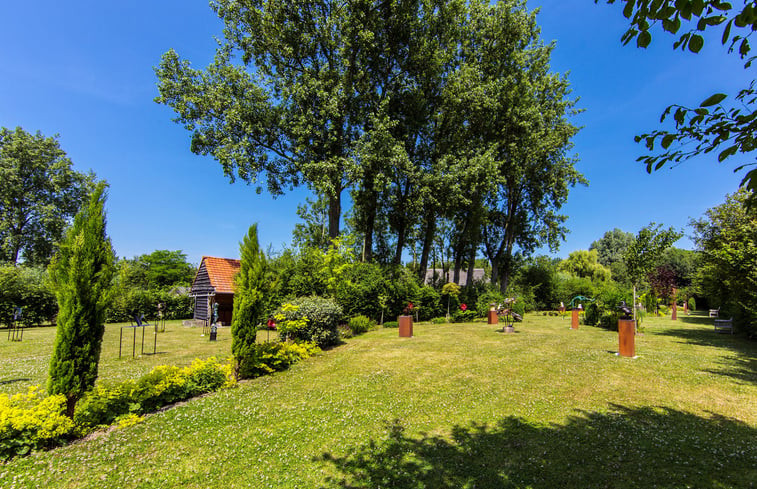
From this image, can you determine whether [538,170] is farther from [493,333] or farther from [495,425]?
[495,425]

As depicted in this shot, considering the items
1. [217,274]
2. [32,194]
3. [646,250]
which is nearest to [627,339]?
[646,250]

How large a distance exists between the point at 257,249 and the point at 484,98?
21.0 metres

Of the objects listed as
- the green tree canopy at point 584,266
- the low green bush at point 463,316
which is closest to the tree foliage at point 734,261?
the low green bush at point 463,316

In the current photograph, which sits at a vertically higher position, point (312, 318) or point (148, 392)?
point (312, 318)

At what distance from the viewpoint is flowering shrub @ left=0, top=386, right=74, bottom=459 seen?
504 centimetres

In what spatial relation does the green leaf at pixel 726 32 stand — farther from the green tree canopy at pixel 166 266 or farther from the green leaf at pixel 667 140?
the green tree canopy at pixel 166 266

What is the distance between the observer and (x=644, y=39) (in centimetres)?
294

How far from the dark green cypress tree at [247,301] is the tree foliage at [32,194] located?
40.6m

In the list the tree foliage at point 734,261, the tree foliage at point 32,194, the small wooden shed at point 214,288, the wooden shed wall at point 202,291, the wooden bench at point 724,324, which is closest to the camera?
the tree foliage at point 734,261

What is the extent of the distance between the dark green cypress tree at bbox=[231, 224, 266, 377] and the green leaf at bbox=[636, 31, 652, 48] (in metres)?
9.04

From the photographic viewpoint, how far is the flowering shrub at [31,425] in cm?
504

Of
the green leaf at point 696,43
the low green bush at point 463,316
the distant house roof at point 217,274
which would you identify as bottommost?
the low green bush at point 463,316

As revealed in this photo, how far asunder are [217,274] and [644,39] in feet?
87.4

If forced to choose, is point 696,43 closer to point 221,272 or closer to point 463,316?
point 463,316
